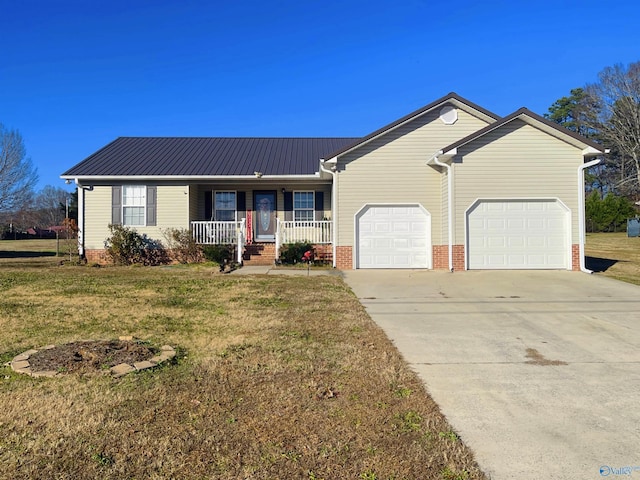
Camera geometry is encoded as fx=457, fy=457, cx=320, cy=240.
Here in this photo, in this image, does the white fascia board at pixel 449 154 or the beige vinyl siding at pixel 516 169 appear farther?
the beige vinyl siding at pixel 516 169

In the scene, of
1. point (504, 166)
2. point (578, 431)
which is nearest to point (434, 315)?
point (578, 431)

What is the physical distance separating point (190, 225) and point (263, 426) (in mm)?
13751

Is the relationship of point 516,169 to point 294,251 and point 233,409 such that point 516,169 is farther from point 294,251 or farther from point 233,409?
point 233,409

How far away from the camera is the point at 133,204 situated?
16391 millimetres

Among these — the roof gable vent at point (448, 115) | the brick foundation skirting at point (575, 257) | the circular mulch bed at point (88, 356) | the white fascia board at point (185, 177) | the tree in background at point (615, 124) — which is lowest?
the circular mulch bed at point (88, 356)

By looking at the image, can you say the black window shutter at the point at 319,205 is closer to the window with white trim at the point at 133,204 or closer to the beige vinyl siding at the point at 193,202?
the beige vinyl siding at the point at 193,202

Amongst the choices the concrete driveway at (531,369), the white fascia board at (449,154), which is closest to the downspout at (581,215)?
the concrete driveway at (531,369)

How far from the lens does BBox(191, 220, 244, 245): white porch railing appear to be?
1608 centimetres

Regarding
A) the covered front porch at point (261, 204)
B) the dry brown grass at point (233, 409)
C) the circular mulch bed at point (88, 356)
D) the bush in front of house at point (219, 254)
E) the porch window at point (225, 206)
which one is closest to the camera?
the dry brown grass at point (233, 409)

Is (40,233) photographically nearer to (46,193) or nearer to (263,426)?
(46,193)

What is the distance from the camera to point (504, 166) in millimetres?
13367

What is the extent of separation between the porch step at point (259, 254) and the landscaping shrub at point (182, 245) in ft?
5.42

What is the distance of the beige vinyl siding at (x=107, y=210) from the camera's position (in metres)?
16.3

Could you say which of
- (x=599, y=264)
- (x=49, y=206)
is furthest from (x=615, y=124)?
(x=49, y=206)
